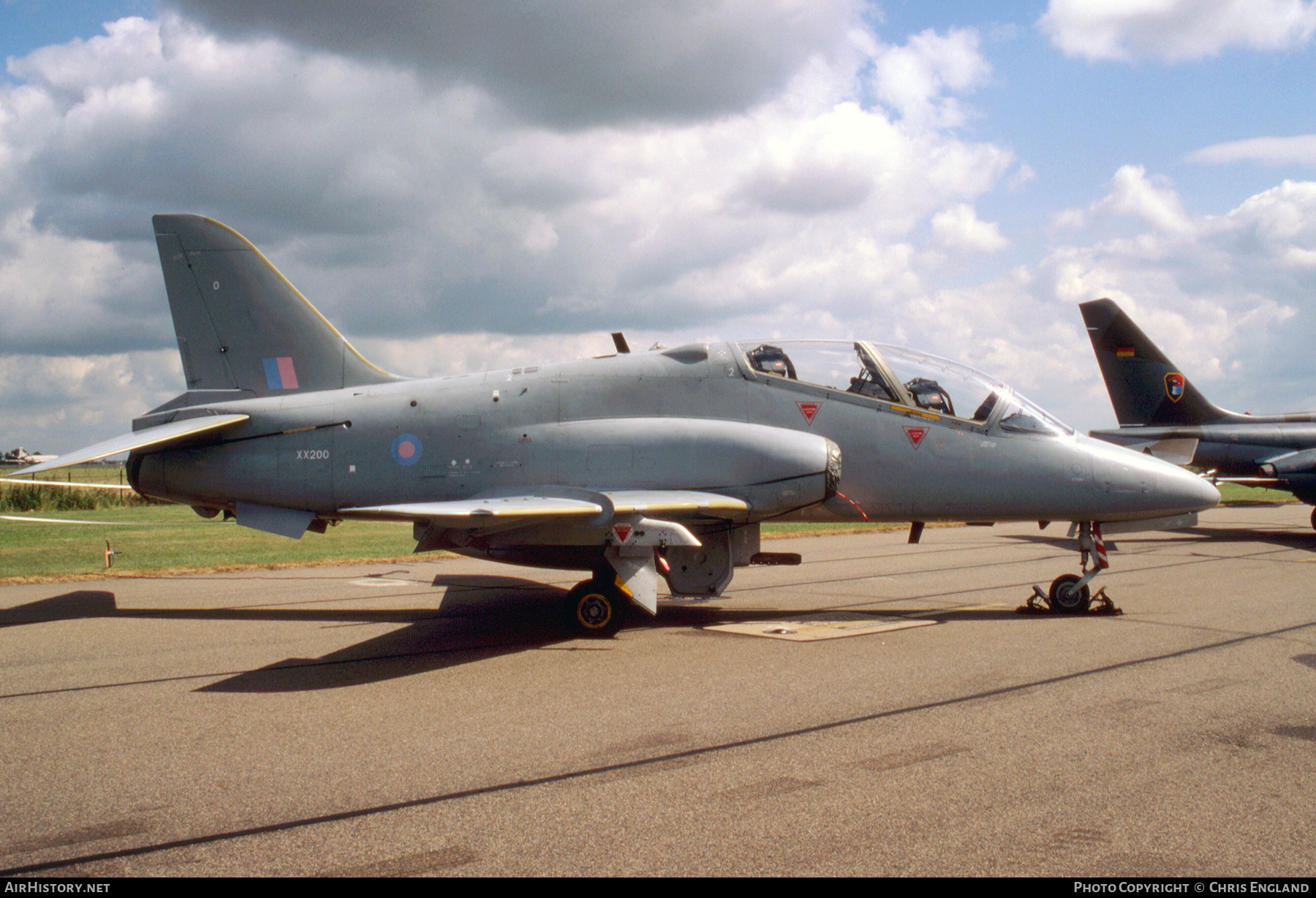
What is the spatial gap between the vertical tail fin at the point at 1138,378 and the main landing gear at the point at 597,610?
1911cm

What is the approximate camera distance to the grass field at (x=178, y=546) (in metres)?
14.8

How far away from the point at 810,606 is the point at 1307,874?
7.08 meters

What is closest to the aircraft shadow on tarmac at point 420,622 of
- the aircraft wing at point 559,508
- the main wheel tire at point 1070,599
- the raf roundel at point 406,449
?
the main wheel tire at point 1070,599

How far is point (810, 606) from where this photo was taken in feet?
33.5

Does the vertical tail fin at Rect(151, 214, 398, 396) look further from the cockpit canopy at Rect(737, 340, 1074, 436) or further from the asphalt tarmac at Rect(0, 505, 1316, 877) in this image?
the cockpit canopy at Rect(737, 340, 1074, 436)

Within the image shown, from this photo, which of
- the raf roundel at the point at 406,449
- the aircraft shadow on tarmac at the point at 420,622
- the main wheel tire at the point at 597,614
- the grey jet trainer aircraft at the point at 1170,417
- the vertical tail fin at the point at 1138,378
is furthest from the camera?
the vertical tail fin at the point at 1138,378

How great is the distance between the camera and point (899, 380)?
9.49m

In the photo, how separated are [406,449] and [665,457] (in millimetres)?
3087

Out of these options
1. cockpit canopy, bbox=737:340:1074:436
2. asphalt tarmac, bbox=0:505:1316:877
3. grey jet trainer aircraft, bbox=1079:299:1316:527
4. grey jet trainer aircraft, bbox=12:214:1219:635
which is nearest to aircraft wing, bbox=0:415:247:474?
grey jet trainer aircraft, bbox=12:214:1219:635

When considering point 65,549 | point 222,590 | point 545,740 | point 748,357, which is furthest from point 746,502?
point 65,549

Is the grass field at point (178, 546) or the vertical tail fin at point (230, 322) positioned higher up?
the vertical tail fin at point (230, 322)

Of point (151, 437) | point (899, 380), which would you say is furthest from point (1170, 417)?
point (151, 437)

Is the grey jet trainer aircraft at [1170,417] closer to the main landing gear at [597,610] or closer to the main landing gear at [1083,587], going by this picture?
the main landing gear at [1083,587]

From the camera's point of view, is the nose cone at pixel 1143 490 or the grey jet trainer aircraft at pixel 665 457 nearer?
the grey jet trainer aircraft at pixel 665 457
